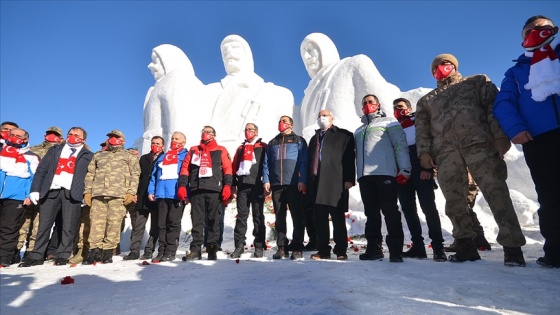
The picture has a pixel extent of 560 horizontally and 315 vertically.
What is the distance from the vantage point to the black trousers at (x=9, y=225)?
467 cm

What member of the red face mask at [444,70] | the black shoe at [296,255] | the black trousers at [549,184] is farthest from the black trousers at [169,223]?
the black trousers at [549,184]

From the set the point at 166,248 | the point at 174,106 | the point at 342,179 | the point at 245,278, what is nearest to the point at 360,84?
the point at 174,106

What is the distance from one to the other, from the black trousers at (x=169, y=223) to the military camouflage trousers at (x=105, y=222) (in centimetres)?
63

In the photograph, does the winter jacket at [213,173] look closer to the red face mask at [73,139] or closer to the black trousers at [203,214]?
the black trousers at [203,214]

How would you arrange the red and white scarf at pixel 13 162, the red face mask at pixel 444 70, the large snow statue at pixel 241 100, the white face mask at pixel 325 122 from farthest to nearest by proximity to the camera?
the large snow statue at pixel 241 100 → the red and white scarf at pixel 13 162 → the white face mask at pixel 325 122 → the red face mask at pixel 444 70

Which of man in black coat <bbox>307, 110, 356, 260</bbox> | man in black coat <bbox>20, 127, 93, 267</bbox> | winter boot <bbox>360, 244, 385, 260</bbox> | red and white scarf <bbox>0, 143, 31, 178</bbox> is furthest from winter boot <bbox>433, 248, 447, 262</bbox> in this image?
red and white scarf <bbox>0, 143, 31, 178</bbox>

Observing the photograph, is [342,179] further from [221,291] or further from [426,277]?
[221,291]

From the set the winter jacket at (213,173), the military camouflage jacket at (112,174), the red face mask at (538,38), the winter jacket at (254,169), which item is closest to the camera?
the red face mask at (538,38)

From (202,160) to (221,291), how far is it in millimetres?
2289

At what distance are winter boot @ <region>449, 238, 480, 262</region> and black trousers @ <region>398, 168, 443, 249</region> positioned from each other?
0.25 metres

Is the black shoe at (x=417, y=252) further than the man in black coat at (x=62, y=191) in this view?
No

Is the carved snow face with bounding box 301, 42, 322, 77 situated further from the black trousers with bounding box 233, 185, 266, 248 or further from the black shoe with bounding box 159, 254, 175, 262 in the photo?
the black shoe with bounding box 159, 254, 175, 262

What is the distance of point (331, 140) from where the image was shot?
12.7 ft

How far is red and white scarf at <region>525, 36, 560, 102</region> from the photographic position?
8.60 ft
